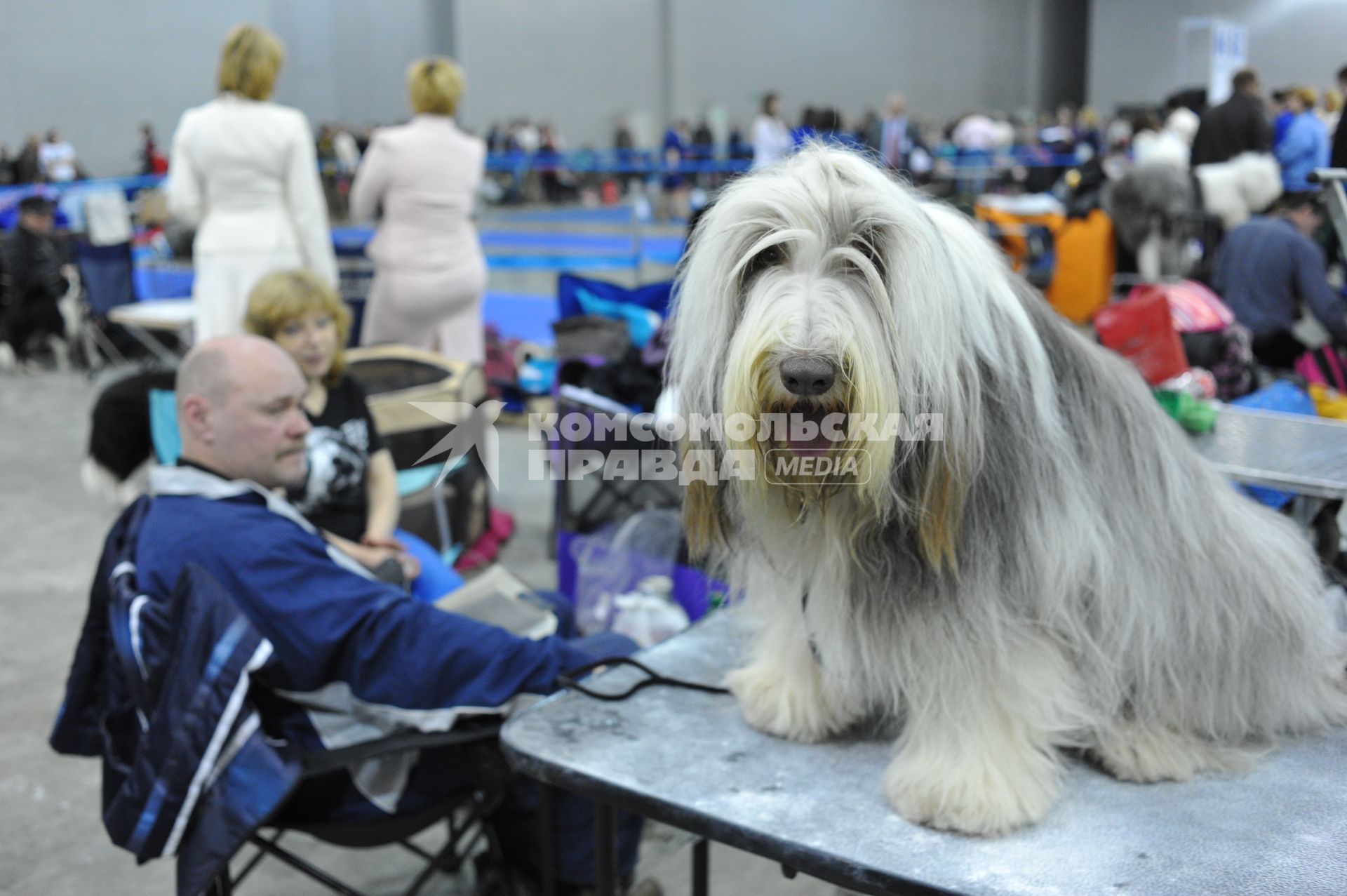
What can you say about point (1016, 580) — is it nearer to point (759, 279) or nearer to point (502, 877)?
point (759, 279)

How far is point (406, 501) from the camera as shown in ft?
12.9

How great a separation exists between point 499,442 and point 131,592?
4.61 m

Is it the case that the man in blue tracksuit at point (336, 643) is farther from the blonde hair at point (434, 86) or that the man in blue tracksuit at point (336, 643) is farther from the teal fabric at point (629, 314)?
the blonde hair at point (434, 86)

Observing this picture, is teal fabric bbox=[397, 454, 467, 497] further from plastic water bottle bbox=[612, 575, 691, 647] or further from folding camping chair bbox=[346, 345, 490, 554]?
plastic water bottle bbox=[612, 575, 691, 647]

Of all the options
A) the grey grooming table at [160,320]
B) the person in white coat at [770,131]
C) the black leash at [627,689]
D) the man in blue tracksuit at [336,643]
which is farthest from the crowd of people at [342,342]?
the person in white coat at [770,131]

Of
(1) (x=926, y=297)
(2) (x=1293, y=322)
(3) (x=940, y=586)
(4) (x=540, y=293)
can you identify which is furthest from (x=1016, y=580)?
(4) (x=540, y=293)

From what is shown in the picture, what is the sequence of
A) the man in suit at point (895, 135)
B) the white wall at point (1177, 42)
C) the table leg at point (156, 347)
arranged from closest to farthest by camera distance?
the table leg at point (156, 347) → the man in suit at point (895, 135) → the white wall at point (1177, 42)

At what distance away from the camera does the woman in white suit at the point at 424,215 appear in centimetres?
480

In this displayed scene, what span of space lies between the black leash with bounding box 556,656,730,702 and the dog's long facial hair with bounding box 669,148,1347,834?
0.25m

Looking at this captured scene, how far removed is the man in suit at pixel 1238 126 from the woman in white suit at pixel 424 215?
5.86 m

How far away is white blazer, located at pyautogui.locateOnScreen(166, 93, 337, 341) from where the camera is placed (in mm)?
4371

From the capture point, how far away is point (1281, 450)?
2424 millimetres

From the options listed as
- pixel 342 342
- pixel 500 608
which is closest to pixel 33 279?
pixel 342 342

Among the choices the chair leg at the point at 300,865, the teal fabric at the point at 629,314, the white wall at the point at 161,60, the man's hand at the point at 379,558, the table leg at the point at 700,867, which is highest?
the white wall at the point at 161,60
